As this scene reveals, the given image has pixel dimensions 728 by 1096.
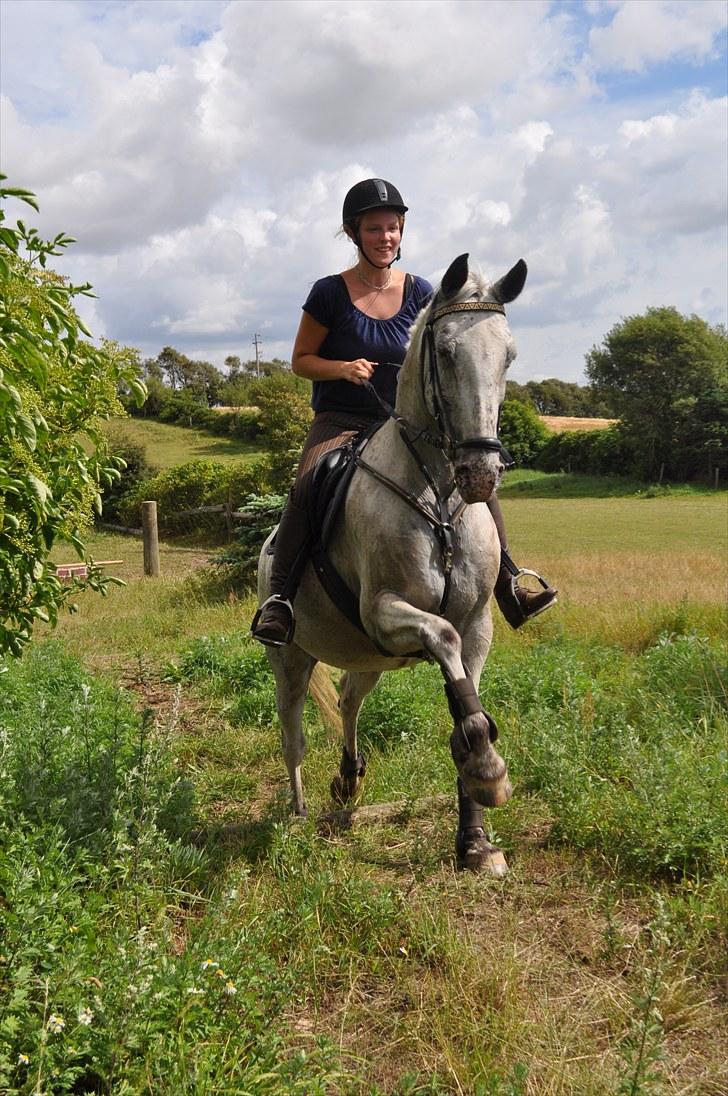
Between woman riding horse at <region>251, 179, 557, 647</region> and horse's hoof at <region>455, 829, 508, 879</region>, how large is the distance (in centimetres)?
125

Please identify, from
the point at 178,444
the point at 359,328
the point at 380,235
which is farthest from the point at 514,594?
the point at 178,444

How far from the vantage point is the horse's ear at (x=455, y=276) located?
386 cm

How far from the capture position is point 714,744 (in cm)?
584

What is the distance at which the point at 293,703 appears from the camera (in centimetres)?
594

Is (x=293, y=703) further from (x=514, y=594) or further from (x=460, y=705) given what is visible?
(x=460, y=705)

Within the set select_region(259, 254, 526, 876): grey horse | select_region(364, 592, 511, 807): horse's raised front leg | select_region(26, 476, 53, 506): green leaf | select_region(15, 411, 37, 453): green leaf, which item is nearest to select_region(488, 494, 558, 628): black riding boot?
select_region(259, 254, 526, 876): grey horse

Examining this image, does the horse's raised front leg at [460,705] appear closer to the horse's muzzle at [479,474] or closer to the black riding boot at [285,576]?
the horse's muzzle at [479,474]

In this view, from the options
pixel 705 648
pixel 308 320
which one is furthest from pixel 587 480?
pixel 308 320

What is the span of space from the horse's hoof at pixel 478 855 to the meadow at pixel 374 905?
0.27ft

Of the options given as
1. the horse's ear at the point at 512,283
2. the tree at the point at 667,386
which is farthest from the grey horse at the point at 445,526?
the tree at the point at 667,386

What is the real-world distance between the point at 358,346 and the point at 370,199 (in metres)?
0.83

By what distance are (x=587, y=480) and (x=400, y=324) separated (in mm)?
53150

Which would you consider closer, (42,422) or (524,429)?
(42,422)

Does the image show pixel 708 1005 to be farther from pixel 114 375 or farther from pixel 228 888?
pixel 114 375
